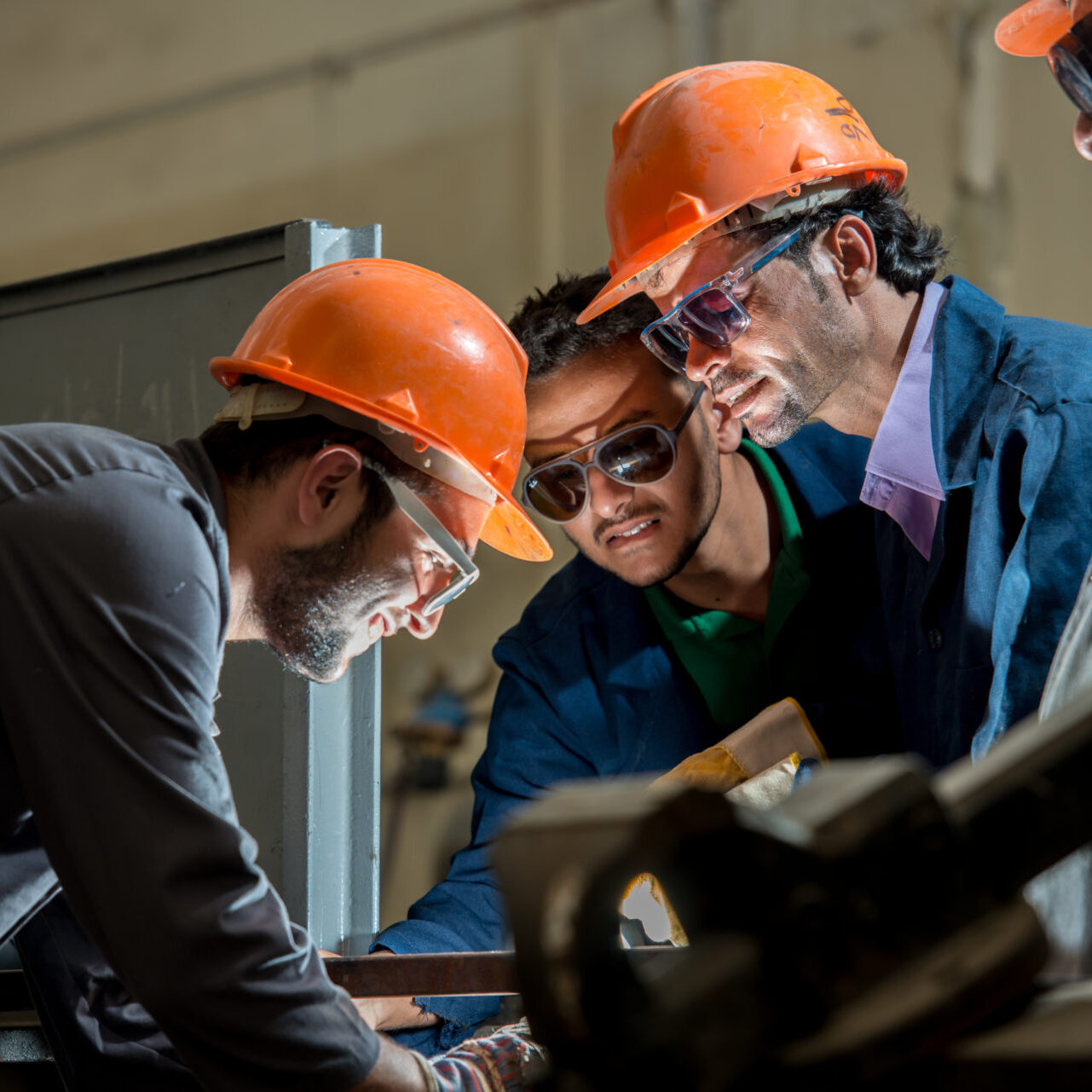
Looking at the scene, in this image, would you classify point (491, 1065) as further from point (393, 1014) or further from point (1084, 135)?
point (1084, 135)

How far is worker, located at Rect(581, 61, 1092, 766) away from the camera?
2051mm

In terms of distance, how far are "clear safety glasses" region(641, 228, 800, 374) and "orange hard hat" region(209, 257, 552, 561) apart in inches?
18.7

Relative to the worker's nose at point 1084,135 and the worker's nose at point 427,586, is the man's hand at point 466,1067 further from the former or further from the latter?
the worker's nose at point 1084,135

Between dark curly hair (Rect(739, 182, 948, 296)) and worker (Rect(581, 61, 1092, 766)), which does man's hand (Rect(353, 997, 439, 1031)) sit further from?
dark curly hair (Rect(739, 182, 948, 296))

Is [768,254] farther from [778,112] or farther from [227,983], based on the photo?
[227,983]

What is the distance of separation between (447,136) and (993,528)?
4.65 metres

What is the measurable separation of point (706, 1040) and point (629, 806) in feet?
0.38

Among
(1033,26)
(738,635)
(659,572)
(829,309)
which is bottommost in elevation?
(738,635)

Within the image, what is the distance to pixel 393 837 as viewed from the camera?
18.6 feet

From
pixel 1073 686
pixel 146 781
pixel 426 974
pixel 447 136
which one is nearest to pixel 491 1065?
pixel 426 974

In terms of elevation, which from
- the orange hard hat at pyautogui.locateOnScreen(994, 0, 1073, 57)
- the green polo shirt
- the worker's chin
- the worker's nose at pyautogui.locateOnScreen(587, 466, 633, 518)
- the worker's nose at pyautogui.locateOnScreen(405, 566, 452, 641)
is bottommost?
the green polo shirt

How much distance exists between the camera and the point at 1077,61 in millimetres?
1718

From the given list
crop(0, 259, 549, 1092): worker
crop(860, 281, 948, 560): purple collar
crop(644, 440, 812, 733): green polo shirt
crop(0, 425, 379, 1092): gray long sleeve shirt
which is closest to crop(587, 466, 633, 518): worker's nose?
crop(644, 440, 812, 733): green polo shirt

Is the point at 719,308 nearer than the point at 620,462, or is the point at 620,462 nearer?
the point at 719,308
